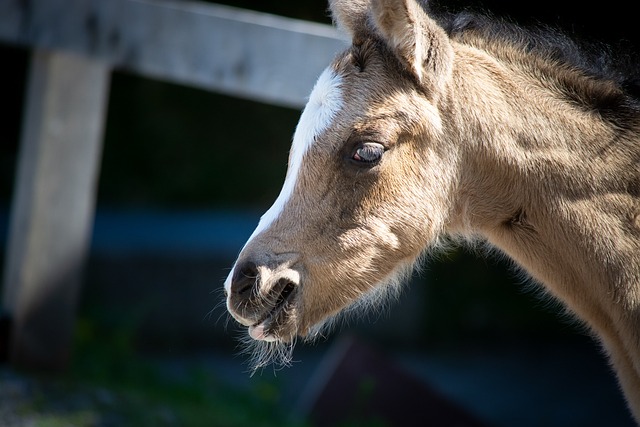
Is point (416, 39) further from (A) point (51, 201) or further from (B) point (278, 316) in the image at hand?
(A) point (51, 201)

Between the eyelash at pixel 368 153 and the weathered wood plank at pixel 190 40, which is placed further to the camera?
the weathered wood plank at pixel 190 40

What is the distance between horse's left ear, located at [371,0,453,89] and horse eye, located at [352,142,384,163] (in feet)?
0.73

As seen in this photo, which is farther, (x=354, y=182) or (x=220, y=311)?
(x=220, y=311)

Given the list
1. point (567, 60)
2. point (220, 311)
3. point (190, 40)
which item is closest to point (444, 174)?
point (567, 60)

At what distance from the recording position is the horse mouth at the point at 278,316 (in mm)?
2430

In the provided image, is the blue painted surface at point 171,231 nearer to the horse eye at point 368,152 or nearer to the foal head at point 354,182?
the foal head at point 354,182

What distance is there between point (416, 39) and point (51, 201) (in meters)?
2.57

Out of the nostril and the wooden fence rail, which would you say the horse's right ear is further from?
the wooden fence rail

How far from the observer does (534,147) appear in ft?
7.94

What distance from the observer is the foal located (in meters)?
2.40

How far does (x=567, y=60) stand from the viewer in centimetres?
253

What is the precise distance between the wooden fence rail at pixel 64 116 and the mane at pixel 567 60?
1527 millimetres

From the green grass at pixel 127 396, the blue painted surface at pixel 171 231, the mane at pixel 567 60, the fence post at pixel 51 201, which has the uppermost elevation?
the mane at pixel 567 60

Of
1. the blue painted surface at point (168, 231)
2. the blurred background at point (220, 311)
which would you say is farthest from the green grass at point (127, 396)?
the blue painted surface at point (168, 231)
